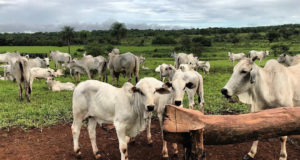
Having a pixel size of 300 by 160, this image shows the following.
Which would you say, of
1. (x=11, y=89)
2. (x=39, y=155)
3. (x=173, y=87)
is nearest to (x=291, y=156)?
(x=173, y=87)

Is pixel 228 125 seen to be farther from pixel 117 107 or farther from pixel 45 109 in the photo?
pixel 45 109

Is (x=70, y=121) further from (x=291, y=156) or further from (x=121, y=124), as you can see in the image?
(x=291, y=156)

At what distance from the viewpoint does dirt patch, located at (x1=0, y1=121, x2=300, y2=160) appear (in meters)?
6.02

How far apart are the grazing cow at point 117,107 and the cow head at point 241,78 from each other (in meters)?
A: 1.40

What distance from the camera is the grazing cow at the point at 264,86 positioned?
539cm

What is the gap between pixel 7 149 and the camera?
21.1 ft

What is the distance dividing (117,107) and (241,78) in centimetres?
267

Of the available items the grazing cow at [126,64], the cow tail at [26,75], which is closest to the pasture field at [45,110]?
the cow tail at [26,75]

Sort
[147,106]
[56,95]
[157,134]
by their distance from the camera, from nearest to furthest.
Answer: [147,106]
[157,134]
[56,95]

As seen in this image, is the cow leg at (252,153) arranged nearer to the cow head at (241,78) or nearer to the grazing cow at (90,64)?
the cow head at (241,78)

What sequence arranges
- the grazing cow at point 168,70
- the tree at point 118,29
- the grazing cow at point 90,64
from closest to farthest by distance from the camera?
the grazing cow at point 168,70 < the grazing cow at point 90,64 < the tree at point 118,29

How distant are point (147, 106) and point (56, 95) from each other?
9603 mm

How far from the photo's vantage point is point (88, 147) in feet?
21.8

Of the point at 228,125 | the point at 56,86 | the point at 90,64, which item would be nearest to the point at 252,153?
the point at 228,125
